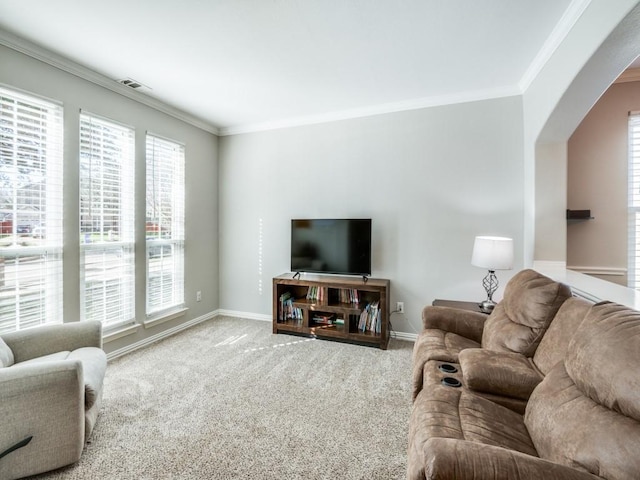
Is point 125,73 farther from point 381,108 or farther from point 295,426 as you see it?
point 295,426

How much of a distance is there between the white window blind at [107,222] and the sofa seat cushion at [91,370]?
2.77 feet

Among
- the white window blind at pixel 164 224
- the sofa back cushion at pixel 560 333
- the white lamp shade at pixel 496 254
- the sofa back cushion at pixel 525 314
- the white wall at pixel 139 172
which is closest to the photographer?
the sofa back cushion at pixel 560 333

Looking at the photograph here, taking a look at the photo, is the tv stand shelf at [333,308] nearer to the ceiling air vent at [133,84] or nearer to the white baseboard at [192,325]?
the white baseboard at [192,325]

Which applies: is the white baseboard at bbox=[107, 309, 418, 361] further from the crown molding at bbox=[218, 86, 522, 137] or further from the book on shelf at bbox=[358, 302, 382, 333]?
the crown molding at bbox=[218, 86, 522, 137]

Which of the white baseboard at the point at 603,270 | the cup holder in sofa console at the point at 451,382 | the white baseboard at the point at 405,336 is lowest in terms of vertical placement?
the white baseboard at the point at 405,336

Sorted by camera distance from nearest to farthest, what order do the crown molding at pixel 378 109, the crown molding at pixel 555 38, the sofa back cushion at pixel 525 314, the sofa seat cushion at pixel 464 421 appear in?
the sofa seat cushion at pixel 464 421, the sofa back cushion at pixel 525 314, the crown molding at pixel 555 38, the crown molding at pixel 378 109

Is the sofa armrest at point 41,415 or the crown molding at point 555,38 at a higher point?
the crown molding at point 555,38

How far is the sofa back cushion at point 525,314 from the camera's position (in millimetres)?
1687

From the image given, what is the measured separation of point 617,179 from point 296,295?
3.59m

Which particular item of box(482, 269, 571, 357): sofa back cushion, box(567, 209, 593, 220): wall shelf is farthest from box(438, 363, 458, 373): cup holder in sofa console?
box(567, 209, 593, 220): wall shelf

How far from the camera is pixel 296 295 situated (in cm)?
386

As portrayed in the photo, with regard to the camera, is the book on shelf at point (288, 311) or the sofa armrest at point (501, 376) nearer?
the sofa armrest at point (501, 376)

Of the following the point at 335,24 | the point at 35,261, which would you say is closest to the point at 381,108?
the point at 335,24

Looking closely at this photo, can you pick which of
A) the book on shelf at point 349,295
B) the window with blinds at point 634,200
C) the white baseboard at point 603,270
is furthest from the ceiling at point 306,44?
the book on shelf at point 349,295
